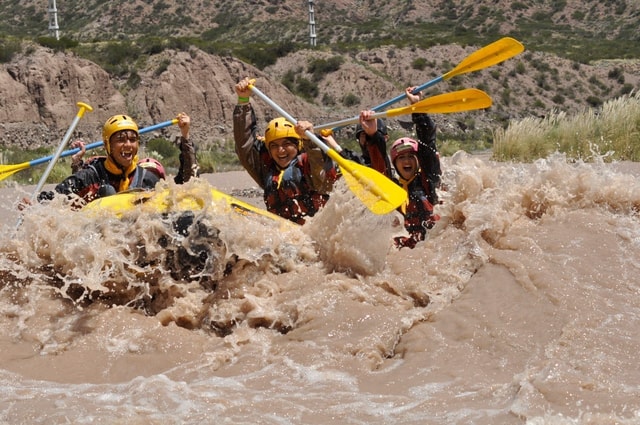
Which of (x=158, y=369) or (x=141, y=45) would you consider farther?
(x=141, y=45)

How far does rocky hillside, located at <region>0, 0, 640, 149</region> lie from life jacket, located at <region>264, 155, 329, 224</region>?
52.2ft

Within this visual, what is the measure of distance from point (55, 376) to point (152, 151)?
1523 centimetres

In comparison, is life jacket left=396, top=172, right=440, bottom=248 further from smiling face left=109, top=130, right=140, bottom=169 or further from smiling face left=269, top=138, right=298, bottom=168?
smiling face left=109, top=130, right=140, bottom=169

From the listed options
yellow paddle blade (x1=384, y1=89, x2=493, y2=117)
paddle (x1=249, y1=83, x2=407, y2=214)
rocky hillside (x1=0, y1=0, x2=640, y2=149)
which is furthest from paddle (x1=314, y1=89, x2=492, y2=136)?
rocky hillside (x1=0, y1=0, x2=640, y2=149)

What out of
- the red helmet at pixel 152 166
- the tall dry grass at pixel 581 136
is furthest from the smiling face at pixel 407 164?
the tall dry grass at pixel 581 136

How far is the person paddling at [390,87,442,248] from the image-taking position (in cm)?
622

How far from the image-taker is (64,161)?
15688mm

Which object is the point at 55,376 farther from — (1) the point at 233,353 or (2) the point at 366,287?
(2) the point at 366,287

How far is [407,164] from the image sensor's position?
20.7ft

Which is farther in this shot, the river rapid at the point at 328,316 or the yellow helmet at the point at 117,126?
the yellow helmet at the point at 117,126

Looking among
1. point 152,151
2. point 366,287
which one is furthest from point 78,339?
point 152,151

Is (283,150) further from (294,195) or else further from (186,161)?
(186,161)

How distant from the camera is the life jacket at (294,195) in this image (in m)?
6.14

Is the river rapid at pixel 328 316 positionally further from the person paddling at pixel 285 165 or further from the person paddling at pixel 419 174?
the person paddling at pixel 285 165
